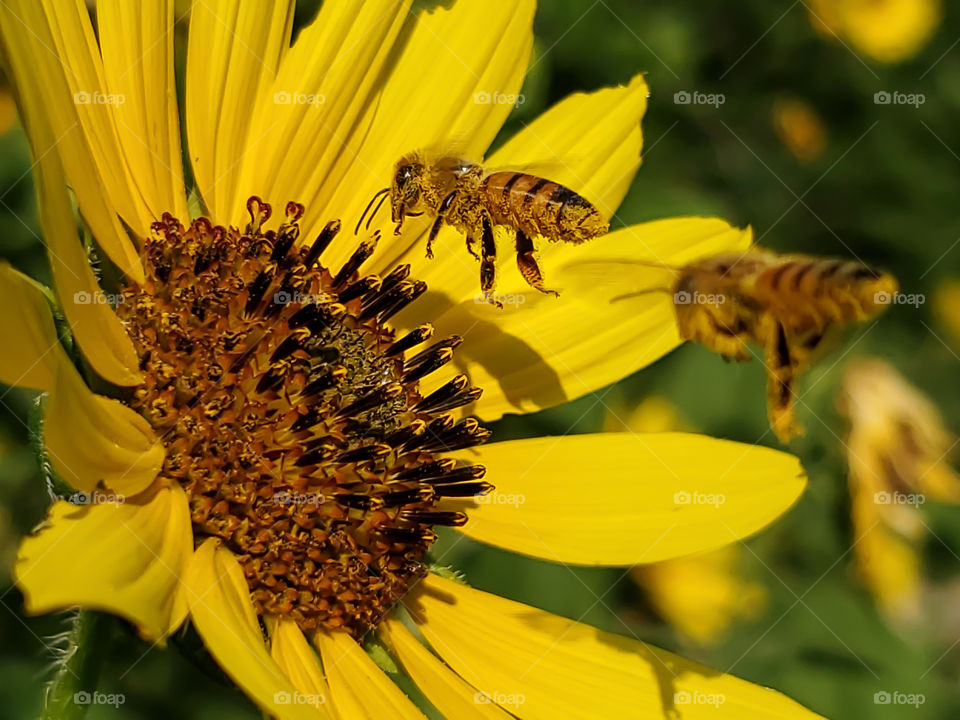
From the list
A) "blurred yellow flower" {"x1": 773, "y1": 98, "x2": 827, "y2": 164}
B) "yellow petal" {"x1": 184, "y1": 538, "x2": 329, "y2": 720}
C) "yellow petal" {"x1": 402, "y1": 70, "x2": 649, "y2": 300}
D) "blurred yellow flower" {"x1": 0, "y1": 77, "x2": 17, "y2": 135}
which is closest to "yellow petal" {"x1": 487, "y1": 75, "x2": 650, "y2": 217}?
"yellow petal" {"x1": 402, "y1": 70, "x2": 649, "y2": 300}

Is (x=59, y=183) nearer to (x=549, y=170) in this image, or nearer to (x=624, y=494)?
(x=549, y=170)

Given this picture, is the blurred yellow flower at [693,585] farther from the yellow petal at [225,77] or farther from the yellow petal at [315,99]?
the yellow petal at [225,77]

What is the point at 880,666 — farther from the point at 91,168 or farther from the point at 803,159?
the point at 91,168

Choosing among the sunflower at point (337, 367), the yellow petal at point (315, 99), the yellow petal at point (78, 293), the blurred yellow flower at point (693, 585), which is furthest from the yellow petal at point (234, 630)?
the blurred yellow flower at point (693, 585)

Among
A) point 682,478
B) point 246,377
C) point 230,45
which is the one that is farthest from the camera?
point 682,478

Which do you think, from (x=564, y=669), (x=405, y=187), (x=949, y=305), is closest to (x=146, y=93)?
(x=405, y=187)

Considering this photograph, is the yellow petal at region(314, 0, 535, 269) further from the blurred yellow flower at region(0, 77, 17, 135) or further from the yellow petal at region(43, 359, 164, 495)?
the blurred yellow flower at region(0, 77, 17, 135)

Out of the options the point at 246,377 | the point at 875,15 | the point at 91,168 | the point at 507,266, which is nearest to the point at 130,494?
the point at 246,377
